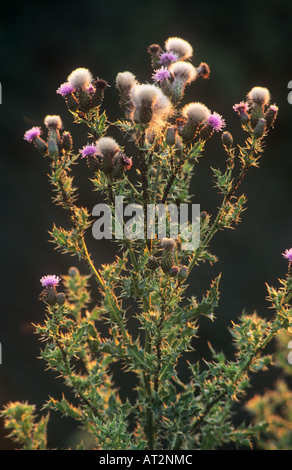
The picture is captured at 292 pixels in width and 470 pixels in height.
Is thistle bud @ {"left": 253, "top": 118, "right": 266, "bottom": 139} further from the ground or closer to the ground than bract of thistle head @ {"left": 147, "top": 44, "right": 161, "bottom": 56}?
closer to the ground

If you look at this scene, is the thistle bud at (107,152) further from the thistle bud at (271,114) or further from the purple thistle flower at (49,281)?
the thistle bud at (271,114)

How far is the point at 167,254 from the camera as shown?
1.36 meters

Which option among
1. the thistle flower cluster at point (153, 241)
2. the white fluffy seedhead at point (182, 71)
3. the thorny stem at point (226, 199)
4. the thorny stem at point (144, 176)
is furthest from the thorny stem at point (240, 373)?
the white fluffy seedhead at point (182, 71)

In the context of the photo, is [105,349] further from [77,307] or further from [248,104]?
[248,104]

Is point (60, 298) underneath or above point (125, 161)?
underneath

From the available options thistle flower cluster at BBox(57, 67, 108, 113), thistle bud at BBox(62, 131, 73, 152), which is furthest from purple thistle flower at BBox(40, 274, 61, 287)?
thistle flower cluster at BBox(57, 67, 108, 113)

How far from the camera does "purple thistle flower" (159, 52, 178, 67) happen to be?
1487mm

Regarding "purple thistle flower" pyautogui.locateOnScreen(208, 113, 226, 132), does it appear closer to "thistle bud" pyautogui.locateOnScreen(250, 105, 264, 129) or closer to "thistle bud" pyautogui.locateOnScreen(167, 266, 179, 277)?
"thistle bud" pyautogui.locateOnScreen(250, 105, 264, 129)

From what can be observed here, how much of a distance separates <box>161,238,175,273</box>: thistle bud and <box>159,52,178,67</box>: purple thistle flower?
1.88 ft

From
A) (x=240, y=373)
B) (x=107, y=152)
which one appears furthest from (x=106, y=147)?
(x=240, y=373)

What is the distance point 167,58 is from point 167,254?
63 centimetres

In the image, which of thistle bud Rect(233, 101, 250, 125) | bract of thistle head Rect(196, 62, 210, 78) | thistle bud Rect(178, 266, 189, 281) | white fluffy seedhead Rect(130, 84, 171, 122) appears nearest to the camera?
white fluffy seedhead Rect(130, 84, 171, 122)

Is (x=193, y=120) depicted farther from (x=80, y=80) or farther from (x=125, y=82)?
(x=80, y=80)
